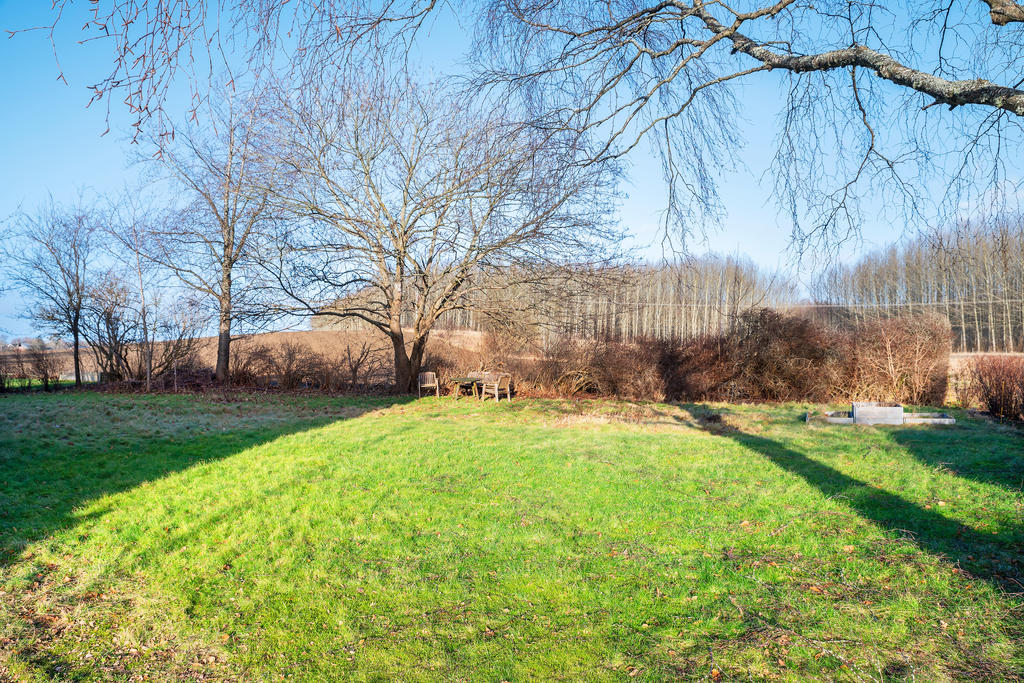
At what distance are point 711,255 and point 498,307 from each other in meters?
10.9

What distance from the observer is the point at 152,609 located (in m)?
4.26

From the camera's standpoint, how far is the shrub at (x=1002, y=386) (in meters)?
12.9

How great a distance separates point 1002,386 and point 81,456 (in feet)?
56.7

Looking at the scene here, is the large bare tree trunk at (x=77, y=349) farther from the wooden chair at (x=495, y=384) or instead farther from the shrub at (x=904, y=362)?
the shrub at (x=904, y=362)

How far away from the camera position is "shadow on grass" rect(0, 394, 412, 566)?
5.95 meters

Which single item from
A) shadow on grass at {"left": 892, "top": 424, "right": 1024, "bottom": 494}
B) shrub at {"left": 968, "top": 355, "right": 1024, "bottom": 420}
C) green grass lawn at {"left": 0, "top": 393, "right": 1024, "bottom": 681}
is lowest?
green grass lawn at {"left": 0, "top": 393, "right": 1024, "bottom": 681}

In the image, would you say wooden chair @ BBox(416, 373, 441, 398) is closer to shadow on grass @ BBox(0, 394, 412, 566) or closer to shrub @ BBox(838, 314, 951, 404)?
shadow on grass @ BBox(0, 394, 412, 566)

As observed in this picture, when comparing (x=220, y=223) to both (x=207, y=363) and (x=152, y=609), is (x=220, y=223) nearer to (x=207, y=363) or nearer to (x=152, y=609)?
(x=207, y=363)

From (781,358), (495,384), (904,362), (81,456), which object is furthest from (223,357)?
(904,362)

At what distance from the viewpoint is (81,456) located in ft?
26.7

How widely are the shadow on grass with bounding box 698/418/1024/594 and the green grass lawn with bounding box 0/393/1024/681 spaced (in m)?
0.03

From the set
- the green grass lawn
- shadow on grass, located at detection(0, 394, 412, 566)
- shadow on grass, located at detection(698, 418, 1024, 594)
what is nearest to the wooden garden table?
shadow on grass, located at detection(0, 394, 412, 566)

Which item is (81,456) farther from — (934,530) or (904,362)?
(904,362)

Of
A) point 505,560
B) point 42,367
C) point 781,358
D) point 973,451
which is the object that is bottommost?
point 505,560
